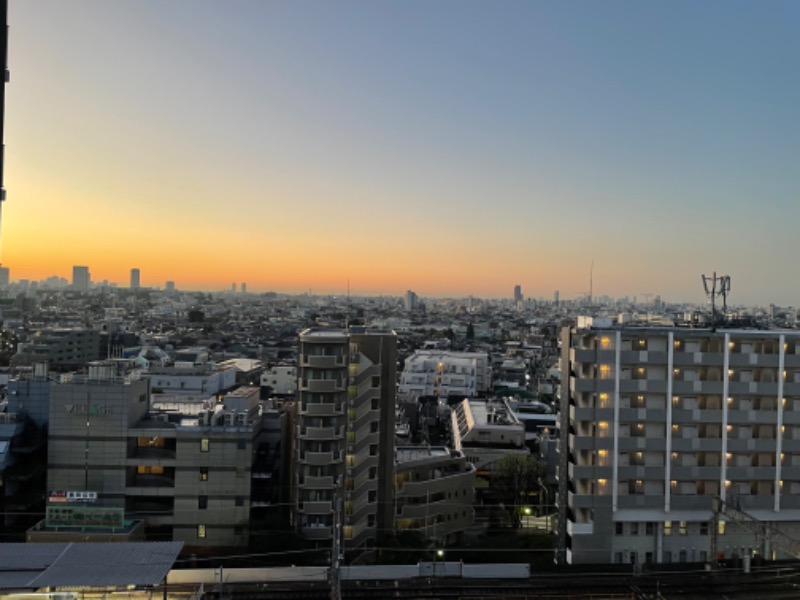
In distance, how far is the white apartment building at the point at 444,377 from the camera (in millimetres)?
32719

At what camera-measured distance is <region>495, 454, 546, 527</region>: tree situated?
52.4 ft

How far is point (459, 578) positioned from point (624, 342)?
476cm

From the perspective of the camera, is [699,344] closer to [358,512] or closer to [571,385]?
[571,385]

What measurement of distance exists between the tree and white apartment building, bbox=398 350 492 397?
48.0 ft

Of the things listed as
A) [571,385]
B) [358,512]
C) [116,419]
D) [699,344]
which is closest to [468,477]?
[358,512]

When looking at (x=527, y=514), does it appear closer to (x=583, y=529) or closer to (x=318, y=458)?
(x=583, y=529)

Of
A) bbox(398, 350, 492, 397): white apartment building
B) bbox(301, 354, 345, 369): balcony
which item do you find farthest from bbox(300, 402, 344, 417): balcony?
bbox(398, 350, 492, 397): white apartment building

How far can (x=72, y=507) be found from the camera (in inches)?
415

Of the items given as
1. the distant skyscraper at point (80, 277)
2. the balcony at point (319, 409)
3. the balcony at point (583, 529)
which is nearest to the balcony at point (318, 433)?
the balcony at point (319, 409)

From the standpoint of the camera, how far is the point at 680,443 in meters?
11.2

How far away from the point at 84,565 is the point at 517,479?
1107 cm

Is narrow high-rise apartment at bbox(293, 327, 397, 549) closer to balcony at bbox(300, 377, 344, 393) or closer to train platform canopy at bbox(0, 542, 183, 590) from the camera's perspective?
balcony at bbox(300, 377, 344, 393)

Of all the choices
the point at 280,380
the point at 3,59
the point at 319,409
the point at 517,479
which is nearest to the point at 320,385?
the point at 319,409

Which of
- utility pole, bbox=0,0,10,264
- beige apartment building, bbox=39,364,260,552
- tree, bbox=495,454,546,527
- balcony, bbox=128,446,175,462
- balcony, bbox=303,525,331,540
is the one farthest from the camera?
tree, bbox=495,454,546,527
